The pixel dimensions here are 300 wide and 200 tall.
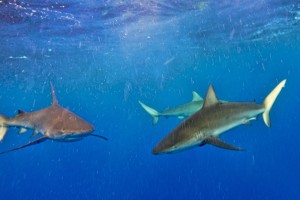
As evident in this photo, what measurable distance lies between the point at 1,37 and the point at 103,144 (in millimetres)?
64800

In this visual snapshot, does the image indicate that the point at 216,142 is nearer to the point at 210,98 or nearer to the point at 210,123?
the point at 210,123

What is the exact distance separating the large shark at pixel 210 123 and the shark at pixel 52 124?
64.0 inches

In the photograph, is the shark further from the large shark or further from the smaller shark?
the smaller shark

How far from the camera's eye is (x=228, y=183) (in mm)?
29219

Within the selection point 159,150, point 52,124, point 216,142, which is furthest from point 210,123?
point 52,124

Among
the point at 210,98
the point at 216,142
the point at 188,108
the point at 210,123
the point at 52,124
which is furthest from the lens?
the point at 188,108

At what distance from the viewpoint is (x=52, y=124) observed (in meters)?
7.36

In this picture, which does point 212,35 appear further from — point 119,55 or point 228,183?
point 228,183

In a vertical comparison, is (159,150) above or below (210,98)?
below

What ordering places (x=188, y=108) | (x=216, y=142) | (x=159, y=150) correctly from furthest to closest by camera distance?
(x=188, y=108), (x=216, y=142), (x=159, y=150)

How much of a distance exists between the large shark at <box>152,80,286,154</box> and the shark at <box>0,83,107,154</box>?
162cm

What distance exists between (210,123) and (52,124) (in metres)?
3.75

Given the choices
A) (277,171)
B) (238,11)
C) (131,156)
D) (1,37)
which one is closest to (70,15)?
(1,37)

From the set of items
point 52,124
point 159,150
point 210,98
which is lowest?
point 52,124
